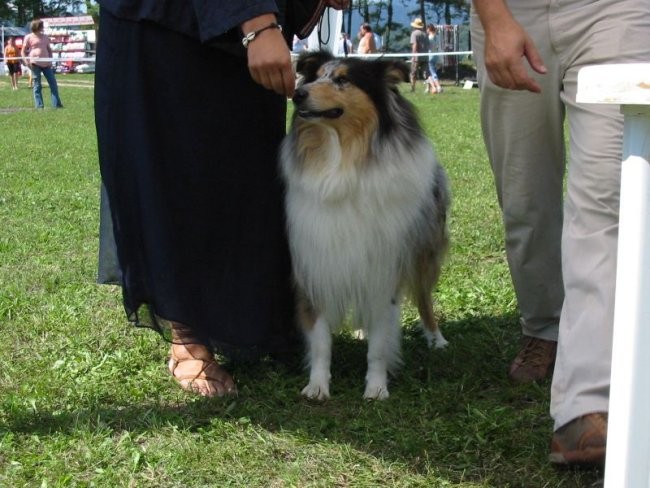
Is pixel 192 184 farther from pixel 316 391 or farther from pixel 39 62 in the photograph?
pixel 39 62

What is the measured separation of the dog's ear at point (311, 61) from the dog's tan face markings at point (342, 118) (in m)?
0.11

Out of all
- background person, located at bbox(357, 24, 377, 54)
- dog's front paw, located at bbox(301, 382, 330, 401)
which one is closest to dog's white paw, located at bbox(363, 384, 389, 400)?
dog's front paw, located at bbox(301, 382, 330, 401)

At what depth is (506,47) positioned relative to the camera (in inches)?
94.4

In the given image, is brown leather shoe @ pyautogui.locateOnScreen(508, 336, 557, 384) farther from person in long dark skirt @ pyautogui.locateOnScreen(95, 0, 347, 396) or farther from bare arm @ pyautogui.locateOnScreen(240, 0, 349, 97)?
bare arm @ pyautogui.locateOnScreen(240, 0, 349, 97)

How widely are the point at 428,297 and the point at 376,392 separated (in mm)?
755

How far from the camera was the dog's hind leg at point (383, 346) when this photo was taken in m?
3.25

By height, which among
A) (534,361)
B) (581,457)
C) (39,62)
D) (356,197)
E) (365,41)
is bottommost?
(534,361)

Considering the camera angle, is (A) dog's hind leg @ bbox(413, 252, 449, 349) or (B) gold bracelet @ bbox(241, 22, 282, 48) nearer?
(B) gold bracelet @ bbox(241, 22, 282, 48)

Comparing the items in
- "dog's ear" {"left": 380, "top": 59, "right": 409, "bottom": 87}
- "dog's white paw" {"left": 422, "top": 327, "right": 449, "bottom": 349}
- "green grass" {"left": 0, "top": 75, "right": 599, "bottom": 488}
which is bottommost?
"dog's white paw" {"left": 422, "top": 327, "right": 449, "bottom": 349}

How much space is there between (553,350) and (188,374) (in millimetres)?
1374

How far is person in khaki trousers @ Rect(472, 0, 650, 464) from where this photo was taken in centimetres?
225

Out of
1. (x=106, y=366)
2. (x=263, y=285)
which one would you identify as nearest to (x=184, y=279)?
(x=263, y=285)

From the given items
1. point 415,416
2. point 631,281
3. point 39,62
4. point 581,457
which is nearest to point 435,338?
point 415,416

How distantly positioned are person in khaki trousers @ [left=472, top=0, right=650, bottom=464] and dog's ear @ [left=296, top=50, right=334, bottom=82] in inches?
25.3
